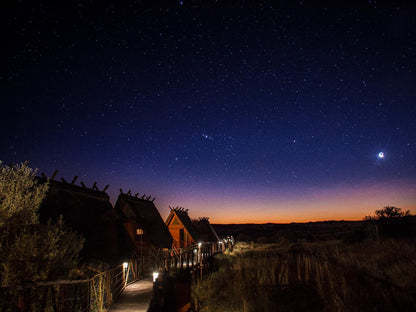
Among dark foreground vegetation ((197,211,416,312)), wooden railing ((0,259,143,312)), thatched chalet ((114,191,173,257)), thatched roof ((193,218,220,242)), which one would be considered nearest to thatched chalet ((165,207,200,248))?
thatched chalet ((114,191,173,257))

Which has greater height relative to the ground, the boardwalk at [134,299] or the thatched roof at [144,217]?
the thatched roof at [144,217]

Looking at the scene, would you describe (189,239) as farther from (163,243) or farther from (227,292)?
(227,292)

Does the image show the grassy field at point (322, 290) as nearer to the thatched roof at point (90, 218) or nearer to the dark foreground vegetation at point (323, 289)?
the dark foreground vegetation at point (323, 289)

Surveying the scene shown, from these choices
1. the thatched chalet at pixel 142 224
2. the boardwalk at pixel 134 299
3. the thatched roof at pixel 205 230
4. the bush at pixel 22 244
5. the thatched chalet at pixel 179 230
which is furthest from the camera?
the thatched roof at pixel 205 230

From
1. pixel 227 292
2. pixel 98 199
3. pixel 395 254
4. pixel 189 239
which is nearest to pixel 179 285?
pixel 227 292

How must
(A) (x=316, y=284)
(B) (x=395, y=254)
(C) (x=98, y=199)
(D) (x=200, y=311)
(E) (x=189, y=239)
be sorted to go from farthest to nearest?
1. (E) (x=189, y=239)
2. (C) (x=98, y=199)
3. (B) (x=395, y=254)
4. (A) (x=316, y=284)
5. (D) (x=200, y=311)

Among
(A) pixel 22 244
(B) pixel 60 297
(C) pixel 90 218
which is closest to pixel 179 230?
(C) pixel 90 218

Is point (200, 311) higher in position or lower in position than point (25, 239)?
lower

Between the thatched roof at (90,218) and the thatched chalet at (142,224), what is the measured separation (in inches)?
84.8

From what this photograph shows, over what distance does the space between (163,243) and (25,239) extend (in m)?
17.2

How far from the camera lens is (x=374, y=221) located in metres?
30.2

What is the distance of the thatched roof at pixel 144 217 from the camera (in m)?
22.4

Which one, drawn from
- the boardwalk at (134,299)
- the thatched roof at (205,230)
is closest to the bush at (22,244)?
the boardwalk at (134,299)

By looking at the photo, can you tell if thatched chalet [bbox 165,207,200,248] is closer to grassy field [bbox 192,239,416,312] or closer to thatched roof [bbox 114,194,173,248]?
thatched roof [bbox 114,194,173,248]
